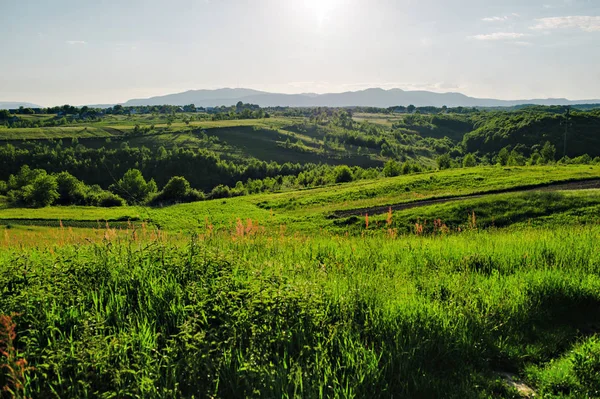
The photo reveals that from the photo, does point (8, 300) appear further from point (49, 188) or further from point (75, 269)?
point (49, 188)

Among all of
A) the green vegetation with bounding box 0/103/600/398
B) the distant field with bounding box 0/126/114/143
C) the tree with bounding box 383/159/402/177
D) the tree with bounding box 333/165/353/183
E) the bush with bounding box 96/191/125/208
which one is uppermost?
the distant field with bounding box 0/126/114/143

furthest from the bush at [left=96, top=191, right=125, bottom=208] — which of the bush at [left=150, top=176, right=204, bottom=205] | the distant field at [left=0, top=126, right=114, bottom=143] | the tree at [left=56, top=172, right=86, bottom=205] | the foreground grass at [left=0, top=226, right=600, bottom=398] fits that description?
the distant field at [left=0, top=126, right=114, bottom=143]

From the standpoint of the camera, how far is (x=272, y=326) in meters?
5.37

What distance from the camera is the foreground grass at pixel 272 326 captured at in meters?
4.45

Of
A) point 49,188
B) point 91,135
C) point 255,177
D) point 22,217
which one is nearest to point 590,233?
point 22,217

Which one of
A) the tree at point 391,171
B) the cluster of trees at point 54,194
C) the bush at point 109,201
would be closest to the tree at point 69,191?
the cluster of trees at point 54,194

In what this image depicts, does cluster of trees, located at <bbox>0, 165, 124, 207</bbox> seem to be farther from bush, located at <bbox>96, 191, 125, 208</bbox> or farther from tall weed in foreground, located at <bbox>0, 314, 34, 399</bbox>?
tall weed in foreground, located at <bbox>0, 314, 34, 399</bbox>

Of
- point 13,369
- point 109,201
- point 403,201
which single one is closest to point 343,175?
point 109,201

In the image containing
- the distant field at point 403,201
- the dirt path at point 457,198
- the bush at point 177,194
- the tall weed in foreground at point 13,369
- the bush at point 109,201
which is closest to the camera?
the tall weed in foreground at point 13,369

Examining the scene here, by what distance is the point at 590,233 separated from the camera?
11602 mm

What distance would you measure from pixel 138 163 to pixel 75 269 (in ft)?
574

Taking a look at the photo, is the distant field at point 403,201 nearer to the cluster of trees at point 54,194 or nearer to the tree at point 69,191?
the cluster of trees at point 54,194

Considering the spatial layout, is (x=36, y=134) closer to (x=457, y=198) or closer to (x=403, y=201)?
(x=403, y=201)

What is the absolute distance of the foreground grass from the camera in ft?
14.6
